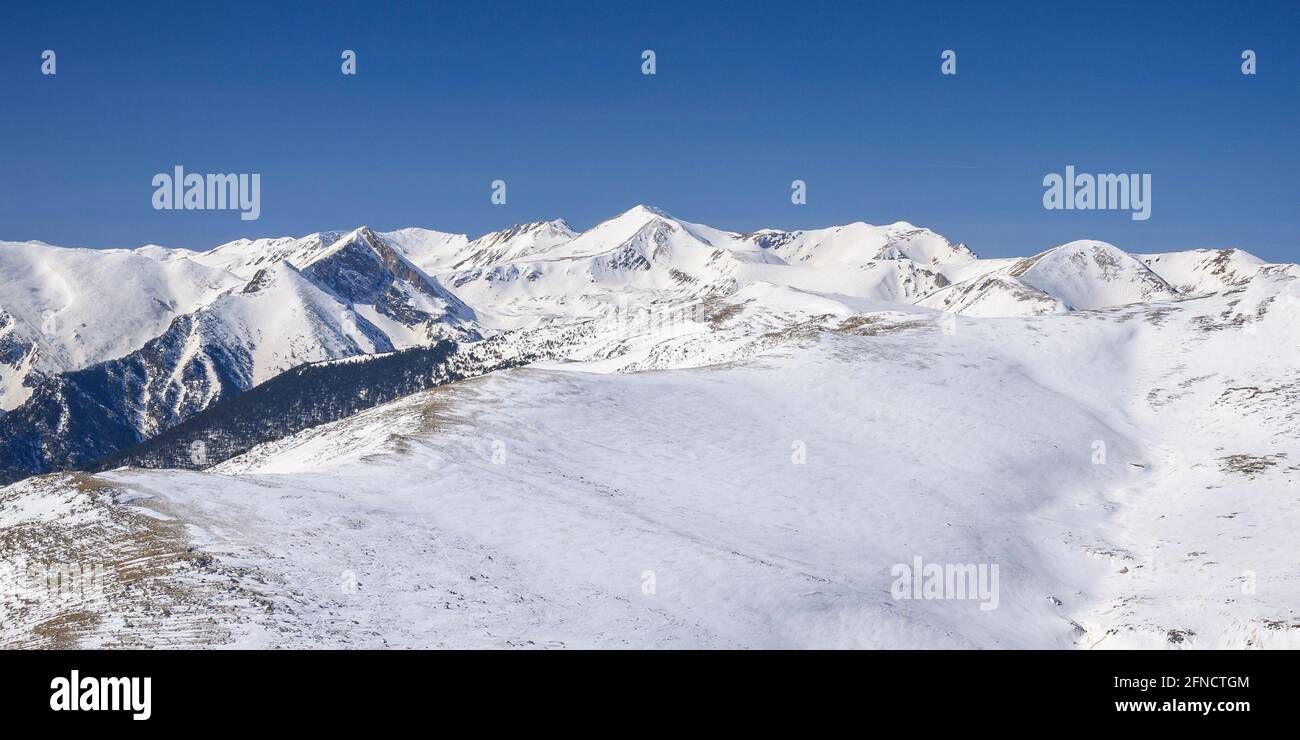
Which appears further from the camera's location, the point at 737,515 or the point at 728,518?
the point at 737,515

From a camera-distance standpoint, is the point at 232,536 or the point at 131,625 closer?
the point at 131,625

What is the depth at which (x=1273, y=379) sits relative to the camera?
84000mm

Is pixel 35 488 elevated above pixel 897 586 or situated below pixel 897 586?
above

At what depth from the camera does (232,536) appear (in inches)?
1465

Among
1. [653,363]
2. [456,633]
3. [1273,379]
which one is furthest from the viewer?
[653,363]

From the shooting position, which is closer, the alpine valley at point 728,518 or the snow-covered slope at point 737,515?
the alpine valley at point 728,518

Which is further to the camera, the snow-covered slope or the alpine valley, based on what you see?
the snow-covered slope

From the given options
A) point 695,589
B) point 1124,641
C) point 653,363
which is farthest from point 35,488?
point 653,363
